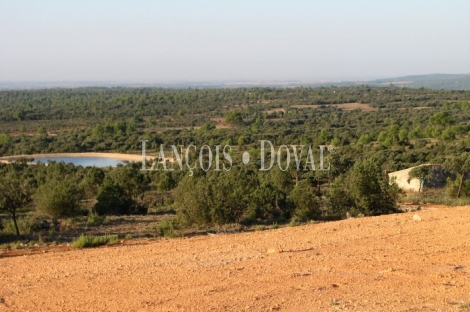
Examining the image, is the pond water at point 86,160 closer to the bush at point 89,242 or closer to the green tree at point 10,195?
the green tree at point 10,195

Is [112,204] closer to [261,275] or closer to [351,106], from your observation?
[261,275]

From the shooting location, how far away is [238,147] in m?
55.4

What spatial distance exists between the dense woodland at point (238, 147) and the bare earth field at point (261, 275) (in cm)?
795

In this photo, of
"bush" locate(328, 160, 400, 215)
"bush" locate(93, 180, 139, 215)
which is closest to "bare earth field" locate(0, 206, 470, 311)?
"bush" locate(328, 160, 400, 215)

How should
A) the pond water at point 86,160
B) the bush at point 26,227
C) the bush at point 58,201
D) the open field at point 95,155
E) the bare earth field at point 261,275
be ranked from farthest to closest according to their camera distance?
1. the open field at point 95,155
2. the pond water at point 86,160
3. the bush at point 58,201
4. the bush at point 26,227
5. the bare earth field at point 261,275

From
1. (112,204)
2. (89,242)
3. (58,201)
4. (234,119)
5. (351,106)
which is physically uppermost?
(89,242)

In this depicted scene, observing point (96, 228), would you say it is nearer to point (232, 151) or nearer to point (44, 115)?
point (232, 151)

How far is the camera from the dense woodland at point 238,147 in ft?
61.3

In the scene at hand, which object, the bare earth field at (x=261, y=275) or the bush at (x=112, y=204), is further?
the bush at (x=112, y=204)

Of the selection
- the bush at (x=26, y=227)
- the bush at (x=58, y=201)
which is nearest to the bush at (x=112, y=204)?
the bush at (x=58, y=201)

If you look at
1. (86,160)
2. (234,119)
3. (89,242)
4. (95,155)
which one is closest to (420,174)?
(89,242)

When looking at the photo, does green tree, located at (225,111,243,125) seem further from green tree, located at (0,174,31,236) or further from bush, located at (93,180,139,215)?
green tree, located at (0,174,31,236)

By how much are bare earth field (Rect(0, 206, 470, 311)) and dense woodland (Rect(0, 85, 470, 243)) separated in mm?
7952

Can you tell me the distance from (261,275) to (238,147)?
48227mm
